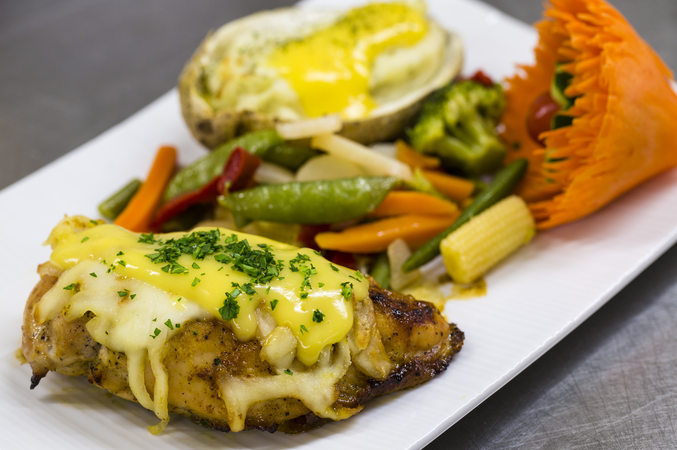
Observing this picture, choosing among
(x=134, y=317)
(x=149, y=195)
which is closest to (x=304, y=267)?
(x=134, y=317)

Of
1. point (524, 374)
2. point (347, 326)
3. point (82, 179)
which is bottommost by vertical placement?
point (524, 374)

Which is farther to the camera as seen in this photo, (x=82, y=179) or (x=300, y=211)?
(x=82, y=179)

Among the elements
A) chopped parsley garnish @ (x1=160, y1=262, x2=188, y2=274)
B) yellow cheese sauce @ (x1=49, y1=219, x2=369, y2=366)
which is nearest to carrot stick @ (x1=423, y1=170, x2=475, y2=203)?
yellow cheese sauce @ (x1=49, y1=219, x2=369, y2=366)

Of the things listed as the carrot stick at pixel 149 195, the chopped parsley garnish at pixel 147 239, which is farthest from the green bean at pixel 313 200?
the chopped parsley garnish at pixel 147 239

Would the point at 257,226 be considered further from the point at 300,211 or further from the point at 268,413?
the point at 268,413

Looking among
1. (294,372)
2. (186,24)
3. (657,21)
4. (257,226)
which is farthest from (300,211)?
(657,21)

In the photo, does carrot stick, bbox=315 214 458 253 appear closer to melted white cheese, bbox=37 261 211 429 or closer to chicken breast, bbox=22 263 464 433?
chicken breast, bbox=22 263 464 433
